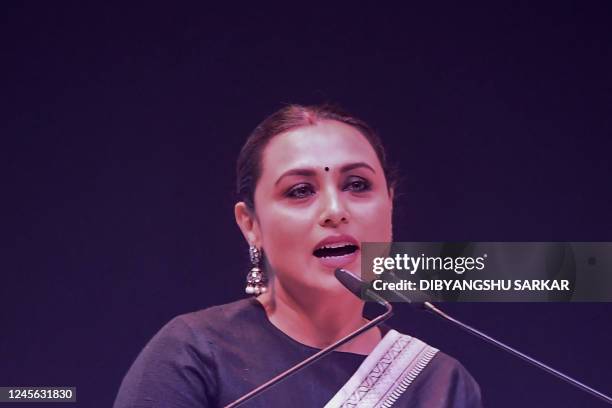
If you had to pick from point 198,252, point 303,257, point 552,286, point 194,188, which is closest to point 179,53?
point 194,188

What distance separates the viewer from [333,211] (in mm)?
1182

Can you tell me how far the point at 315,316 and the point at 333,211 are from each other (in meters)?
0.18

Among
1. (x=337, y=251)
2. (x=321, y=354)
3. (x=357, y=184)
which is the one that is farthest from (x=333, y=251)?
(x=321, y=354)

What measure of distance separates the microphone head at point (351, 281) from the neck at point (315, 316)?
0.11 metres

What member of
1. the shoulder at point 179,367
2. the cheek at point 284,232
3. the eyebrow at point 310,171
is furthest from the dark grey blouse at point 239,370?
the eyebrow at point 310,171

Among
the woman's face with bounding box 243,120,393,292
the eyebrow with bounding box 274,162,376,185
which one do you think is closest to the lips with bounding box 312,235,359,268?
the woman's face with bounding box 243,120,393,292

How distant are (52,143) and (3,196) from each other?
122 millimetres

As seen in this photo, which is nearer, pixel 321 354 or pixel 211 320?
pixel 321 354

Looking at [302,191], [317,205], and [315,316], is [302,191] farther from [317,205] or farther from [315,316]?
[315,316]

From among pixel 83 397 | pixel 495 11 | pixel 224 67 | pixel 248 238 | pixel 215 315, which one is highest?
pixel 495 11

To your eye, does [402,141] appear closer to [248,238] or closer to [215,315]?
[248,238]

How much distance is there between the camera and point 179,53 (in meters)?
1.50

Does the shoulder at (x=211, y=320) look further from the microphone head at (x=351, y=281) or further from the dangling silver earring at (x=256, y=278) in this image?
the microphone head at (x=351, y=281)

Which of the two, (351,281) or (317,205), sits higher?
(317,205)
